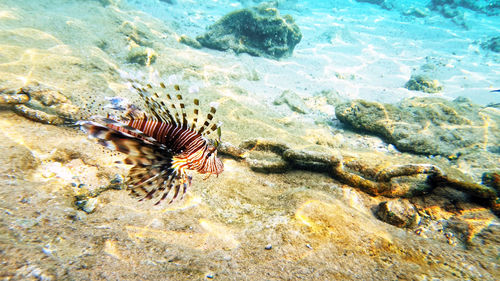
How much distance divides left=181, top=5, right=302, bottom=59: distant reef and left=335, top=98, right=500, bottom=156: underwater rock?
5501 mm

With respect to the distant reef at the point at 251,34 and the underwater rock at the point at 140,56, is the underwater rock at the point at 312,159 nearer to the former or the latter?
the underwater rock at the point at 140,56

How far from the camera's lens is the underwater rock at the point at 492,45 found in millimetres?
12844

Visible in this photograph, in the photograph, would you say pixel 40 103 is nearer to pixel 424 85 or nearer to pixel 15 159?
pixel 15 159

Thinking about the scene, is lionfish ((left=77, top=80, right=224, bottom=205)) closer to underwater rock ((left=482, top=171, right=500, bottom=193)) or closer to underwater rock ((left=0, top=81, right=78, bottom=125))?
underwater rock ((left=0, top=81, right=78, bottom=125))

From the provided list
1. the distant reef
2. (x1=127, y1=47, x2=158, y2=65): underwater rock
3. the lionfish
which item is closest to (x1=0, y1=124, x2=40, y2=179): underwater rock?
the lionfish

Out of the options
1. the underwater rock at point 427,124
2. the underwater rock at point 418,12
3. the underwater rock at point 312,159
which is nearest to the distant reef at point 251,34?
the underwater rock at point 427,124

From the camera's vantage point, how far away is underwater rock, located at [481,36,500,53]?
42.1 ft

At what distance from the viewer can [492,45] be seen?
1307 cm

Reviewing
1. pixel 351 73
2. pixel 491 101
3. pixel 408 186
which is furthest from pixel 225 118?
pixel 491 101

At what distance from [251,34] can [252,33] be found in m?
0.06

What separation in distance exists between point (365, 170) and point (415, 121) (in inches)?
137

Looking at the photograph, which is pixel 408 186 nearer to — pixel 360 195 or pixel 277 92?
pixel 360 195

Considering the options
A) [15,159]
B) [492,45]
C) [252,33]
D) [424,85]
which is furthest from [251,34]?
[492,45]

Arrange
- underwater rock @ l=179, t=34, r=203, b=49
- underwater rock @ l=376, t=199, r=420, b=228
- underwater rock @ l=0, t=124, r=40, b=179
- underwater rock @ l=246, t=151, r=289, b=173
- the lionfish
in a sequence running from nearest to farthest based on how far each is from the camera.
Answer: the lionfish → underwater rock @ l=0, t=124, r=40, b=179 → underwater rock @ l=376, t=199, r=420, b=228 → underwater rock @ l=246, t=151, r=289, b=173 → underwater rock @ l=179, t=34, r=203, b=49
